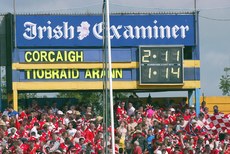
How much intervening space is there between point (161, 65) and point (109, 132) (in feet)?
17.9

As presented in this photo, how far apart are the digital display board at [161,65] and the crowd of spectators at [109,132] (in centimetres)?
108

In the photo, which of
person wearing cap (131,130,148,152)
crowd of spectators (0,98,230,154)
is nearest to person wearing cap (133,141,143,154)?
crowd of spectators (0,98,230,154)

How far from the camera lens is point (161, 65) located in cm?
3328

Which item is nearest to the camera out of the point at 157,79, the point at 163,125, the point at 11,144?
the point at 11,144

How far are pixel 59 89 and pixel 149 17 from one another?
353cm

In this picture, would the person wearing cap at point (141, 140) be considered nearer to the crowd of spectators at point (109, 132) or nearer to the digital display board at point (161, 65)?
the crowd of spectators at point (109, 132)

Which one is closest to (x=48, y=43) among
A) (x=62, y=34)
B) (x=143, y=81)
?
(x=62, y=34)

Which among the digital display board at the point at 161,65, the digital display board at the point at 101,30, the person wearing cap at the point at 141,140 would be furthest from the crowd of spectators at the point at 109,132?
the digital display board at the point at 101,30

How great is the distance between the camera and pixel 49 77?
33.7 m

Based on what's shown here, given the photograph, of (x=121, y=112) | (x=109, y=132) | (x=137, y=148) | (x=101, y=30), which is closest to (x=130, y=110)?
(x=121, y=112)

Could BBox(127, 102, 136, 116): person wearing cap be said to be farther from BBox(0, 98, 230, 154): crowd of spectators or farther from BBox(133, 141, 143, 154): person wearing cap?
BBox(133, 141, 143, 154): person wearing cap

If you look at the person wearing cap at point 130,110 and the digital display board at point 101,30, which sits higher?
the digital display board at point 101,30

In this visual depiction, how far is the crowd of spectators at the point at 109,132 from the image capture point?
29016 millimetres

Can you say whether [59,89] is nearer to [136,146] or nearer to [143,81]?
[143,81]
